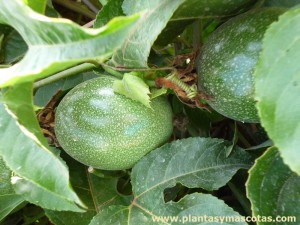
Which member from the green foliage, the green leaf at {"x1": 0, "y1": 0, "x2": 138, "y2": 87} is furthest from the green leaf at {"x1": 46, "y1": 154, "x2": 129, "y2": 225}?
the green leaf at {"x1": 0, "y1": 0, "x2": 138, "y2": 87}

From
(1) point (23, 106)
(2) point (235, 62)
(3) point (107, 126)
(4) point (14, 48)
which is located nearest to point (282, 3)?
(2) point (235, 62)

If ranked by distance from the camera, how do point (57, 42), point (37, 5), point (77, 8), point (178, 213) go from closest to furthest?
1. point (57, 42)
2. point (37, 5)
3. point (178, 213)
4. point (77, 8)

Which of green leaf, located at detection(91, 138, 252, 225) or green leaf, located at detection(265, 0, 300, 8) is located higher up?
green leaf, located at detection(265, 0, 300, 8)

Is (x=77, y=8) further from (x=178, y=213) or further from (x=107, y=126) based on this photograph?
(x=178, y=213)

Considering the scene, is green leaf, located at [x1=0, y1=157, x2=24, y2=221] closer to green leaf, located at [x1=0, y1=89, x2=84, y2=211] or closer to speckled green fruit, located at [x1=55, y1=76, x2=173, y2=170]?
speckled green fruit, located at [x1=55, y1=76, x2=173, y2=170]

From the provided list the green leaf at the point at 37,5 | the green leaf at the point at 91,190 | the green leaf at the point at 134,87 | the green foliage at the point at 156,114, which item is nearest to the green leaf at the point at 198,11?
the green foliage at the point at 156,114

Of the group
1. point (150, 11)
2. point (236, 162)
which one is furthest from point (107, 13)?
point (236, 162)

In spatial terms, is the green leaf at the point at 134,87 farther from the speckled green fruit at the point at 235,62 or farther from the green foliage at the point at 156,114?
the speckled green fruit at the point at 235,62
